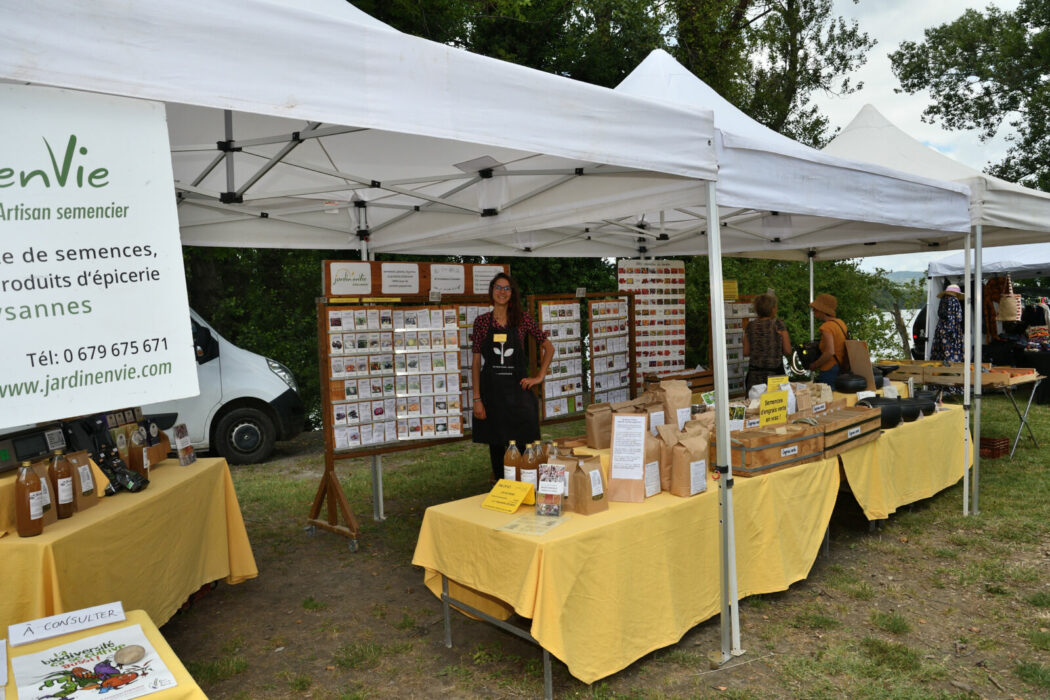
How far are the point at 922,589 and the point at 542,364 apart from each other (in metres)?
2.46

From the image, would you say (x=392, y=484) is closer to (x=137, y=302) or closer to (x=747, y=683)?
(x=747, y=683)

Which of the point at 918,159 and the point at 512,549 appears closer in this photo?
the point at 512,549

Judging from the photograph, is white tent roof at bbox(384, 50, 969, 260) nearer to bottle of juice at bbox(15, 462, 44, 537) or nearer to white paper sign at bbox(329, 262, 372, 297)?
white paper sign at bbox(329, 262, 372, 297)

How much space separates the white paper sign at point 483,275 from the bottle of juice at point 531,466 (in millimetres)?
2357

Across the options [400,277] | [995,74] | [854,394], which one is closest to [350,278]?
[400,277]

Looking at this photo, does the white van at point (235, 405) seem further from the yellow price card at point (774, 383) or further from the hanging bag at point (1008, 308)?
the hanging bag at point (1008, 308)

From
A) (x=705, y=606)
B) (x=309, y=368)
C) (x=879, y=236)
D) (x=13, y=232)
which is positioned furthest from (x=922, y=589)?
(x=309, y=368)

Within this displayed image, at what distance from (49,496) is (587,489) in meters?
2.00

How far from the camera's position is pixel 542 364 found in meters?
4.58

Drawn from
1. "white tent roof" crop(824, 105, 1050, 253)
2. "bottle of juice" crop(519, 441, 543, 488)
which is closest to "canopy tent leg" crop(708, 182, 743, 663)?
"bottle of juice" crop(519, 441, 543, 488)

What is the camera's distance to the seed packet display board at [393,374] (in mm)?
4422

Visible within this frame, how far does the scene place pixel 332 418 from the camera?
4.42 metres

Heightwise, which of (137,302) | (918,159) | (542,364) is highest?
(918,159)

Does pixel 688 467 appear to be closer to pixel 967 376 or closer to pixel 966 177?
pixel 967 376
